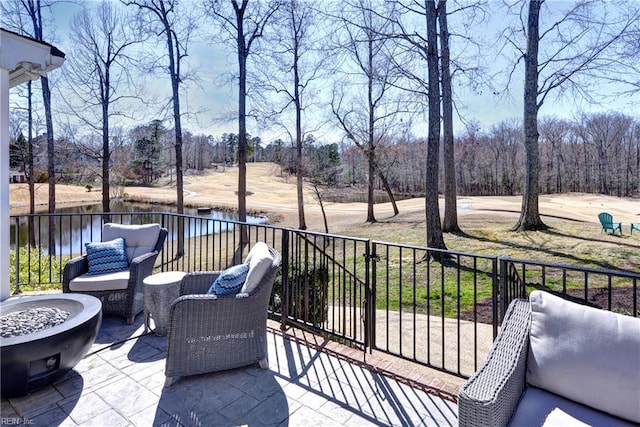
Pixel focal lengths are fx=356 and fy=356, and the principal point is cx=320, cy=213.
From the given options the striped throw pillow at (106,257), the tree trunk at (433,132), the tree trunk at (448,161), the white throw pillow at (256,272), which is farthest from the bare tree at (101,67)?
the white throw pillow at (256,272)

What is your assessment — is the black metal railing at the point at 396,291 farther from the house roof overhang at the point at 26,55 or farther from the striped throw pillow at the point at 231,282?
the house roof overhang at the point at 26,55

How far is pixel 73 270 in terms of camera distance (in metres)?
3.48

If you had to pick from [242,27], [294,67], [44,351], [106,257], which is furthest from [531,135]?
[44,351]

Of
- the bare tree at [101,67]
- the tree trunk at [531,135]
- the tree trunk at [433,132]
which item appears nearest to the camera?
the tree trunk at [433,132]

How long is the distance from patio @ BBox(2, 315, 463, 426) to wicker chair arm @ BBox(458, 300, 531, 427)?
2.16ft

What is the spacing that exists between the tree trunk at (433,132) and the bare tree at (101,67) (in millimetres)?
8934

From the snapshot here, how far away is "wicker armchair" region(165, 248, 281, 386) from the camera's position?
233cm

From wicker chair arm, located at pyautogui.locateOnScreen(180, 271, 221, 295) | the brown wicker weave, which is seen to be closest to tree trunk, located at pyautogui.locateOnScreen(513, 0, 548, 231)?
wicker chair arm, located at pyautogui.locateOnScreen(180, 271, 221, 295)

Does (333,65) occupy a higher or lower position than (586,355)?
higher

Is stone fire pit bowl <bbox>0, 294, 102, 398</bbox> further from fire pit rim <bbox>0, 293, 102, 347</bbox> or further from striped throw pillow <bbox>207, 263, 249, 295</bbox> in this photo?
striped throw pillow <bbox>207, 263, 249, 295</bbox>

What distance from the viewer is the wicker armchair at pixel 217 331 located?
233 centimetres

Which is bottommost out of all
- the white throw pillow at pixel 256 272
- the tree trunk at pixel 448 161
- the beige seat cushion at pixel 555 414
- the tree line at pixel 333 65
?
the beige seat cushion at pixel 555 414

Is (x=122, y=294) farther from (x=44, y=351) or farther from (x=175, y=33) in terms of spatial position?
(x=175, y=33)

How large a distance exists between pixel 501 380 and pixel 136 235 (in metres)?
3.91
